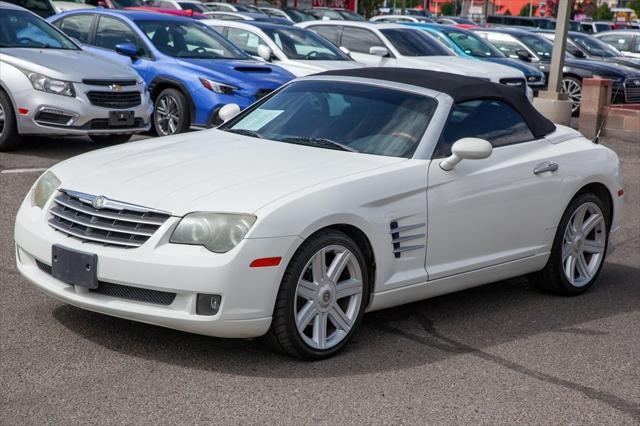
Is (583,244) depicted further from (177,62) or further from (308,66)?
(308,66)

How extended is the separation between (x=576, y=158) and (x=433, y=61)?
395 inches

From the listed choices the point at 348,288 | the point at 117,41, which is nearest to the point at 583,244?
the point at 348,288

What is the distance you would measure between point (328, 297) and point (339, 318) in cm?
15

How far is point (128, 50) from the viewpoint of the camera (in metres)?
12.7

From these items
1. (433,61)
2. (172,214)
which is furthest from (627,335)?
(433,61)

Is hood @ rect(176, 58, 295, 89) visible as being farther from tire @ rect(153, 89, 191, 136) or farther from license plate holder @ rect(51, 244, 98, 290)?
license plate holder @ rect(51, 244, 98, 290)

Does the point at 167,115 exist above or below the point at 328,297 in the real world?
below

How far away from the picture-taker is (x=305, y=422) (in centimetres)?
435

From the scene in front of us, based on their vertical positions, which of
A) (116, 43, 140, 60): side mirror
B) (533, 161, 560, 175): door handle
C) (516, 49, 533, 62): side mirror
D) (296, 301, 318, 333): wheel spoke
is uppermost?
(533, 161, 560, 175): door handle

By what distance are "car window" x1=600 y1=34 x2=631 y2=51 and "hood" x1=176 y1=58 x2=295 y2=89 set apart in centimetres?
1577

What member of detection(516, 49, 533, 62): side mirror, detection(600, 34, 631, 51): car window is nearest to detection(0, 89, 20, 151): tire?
detection(516, 49, 533, 62): side mirror

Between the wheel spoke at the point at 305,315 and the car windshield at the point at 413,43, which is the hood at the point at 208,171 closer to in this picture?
the wheel spoke at the point at 305,315

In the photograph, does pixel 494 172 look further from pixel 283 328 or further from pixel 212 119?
pixel 212 119

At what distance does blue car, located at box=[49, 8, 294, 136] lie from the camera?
12328 mm
